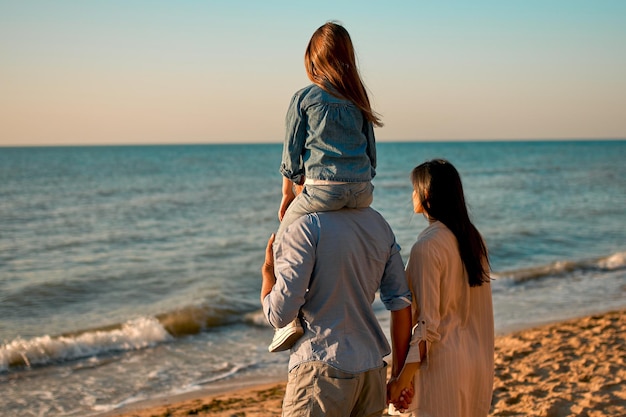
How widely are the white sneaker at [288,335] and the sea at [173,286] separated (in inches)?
48.7

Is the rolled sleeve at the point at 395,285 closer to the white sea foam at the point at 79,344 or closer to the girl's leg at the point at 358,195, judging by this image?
the girl's leg at the point at 358,195

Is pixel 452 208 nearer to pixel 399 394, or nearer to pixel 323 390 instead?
pixel 399 394

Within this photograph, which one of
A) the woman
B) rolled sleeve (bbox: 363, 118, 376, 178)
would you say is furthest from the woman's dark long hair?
rolled sleeve (bbox: 363, 118, 376, 178)

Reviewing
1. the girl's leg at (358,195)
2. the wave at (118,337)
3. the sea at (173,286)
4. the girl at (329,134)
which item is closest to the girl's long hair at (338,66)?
the girl at (329,134)

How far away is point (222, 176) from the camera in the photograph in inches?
1774

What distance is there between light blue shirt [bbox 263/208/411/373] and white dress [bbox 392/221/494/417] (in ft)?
1.37

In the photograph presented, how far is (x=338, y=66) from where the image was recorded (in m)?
2.36

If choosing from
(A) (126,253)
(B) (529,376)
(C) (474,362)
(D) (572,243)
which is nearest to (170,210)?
(A) (126,253)

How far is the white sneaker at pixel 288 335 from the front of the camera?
2.36 meters

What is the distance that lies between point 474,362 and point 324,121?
1.33m

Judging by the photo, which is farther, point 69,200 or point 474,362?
point 69,200

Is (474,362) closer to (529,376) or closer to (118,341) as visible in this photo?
(529,376)

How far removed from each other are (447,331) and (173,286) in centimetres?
941

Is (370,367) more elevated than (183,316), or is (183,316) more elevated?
(370,367)
